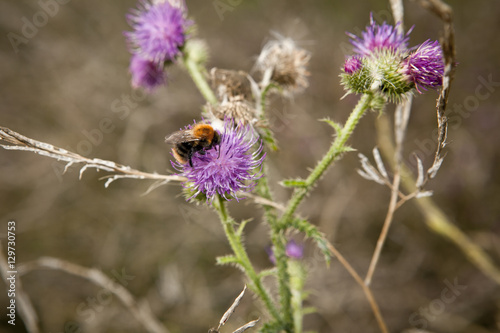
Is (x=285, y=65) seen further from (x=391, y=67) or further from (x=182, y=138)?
(x=182, y=138)

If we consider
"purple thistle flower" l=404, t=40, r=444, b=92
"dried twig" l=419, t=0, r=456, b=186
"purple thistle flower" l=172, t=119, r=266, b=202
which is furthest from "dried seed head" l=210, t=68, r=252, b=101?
"dried twig" l=419, t=0, r=456, b=186

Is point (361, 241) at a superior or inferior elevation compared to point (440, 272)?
superior

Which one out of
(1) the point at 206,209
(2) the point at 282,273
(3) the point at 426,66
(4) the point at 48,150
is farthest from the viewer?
(1) the point at 206,209

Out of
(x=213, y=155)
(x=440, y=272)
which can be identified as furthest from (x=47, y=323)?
(x=440, y=272)

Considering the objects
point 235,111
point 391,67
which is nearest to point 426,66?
point 391,67

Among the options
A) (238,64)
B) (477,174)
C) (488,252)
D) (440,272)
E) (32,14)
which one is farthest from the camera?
(32,14)

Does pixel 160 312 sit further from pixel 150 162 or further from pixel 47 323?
pixel 150 162
